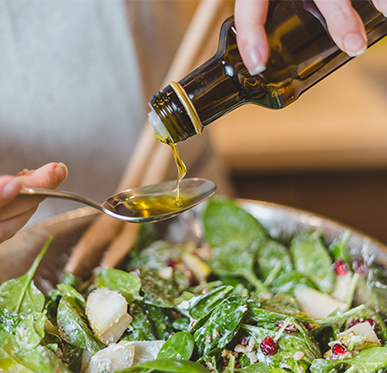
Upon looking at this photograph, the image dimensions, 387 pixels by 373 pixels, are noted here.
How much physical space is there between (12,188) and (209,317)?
348 millimetres

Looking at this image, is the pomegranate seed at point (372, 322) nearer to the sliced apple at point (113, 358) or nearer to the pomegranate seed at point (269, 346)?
the pomegranate seed at point (269, 346)

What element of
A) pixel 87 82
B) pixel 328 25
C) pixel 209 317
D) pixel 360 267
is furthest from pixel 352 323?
pixel 87 82

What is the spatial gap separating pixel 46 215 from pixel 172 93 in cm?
64

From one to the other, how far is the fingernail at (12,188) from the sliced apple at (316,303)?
523 millimetres

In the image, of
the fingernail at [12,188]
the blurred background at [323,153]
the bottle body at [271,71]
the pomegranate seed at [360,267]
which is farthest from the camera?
the blurred background at [323,153]

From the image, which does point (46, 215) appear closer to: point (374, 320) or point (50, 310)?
point (50, 310)

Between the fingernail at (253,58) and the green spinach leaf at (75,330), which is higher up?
the fingernail at (253,58)

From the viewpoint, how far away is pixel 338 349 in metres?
0.53

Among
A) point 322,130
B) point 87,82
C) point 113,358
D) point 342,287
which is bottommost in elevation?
point 322,130

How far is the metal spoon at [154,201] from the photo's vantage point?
1.77ft

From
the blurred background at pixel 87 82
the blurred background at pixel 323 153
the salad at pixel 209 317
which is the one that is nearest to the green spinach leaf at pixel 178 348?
the salad at pixel 209 317

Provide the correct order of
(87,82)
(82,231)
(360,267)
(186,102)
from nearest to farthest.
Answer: (186,102), (360,267), (82,231), (87,82)

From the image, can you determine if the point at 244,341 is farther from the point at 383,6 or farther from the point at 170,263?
the point at 383,6

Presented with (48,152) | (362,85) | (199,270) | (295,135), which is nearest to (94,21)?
(48,152)
